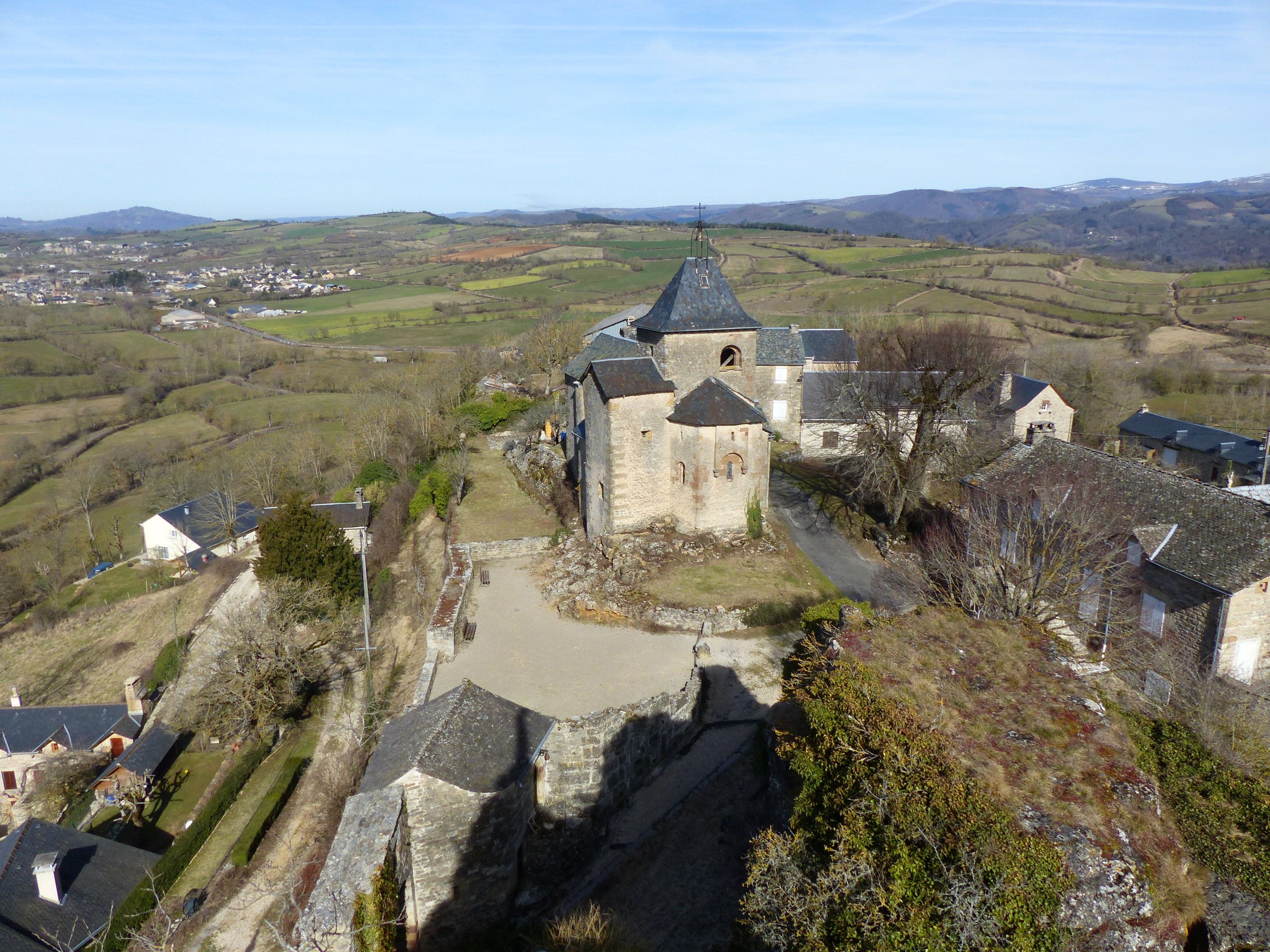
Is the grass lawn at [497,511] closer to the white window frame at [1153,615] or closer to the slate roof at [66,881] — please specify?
the slate roof at [66,881]

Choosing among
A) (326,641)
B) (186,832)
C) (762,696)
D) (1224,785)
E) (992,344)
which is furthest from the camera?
(992,344)

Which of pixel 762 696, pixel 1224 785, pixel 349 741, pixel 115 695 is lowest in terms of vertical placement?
pixel 115 695

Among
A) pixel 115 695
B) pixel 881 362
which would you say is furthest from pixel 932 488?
pixel 115 695

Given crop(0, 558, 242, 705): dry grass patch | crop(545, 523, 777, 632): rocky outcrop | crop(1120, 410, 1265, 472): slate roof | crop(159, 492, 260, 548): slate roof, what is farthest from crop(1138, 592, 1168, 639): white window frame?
crop(159, 492, 260, 548): slate roof

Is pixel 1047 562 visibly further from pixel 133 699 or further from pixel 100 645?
pixel 100 645

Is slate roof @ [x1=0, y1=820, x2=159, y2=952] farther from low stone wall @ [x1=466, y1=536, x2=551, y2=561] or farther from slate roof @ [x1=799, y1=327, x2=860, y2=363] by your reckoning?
slate roof @ [x1=799, y1=327, x2=860, y2=363]

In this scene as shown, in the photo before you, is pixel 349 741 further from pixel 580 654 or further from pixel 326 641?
pixel 326 641
